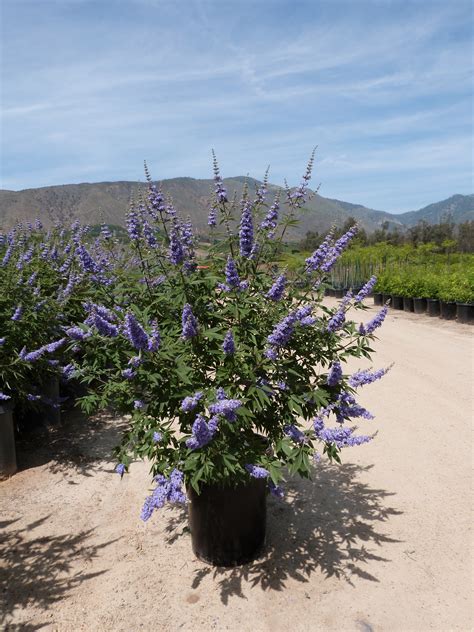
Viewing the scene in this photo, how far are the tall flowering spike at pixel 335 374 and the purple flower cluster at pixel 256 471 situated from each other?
0.68m

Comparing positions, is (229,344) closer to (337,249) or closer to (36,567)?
(337,249)

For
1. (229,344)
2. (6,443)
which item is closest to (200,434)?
(229,344)

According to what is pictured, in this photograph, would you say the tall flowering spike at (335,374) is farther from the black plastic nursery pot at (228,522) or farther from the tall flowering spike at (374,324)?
the black plastic nursery pot at (228,522)

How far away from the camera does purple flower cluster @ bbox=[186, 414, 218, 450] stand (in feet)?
8.27

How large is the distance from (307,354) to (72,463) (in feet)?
11.7

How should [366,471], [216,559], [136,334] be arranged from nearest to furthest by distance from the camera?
[136,334], [216,559], [366,471]

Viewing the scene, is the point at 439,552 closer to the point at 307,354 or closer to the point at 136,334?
the point at 307,354

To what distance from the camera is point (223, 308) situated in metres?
3.35

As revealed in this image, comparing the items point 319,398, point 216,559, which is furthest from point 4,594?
point 319,398

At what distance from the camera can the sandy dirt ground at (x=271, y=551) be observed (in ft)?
10.4

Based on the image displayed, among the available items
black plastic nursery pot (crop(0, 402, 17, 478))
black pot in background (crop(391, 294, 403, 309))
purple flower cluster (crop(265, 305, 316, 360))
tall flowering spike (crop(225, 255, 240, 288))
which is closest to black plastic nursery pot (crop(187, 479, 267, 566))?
purple flower cluster (crop(265, 305, 316, 360))

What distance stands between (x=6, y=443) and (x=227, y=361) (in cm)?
347

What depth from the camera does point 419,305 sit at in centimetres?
1639

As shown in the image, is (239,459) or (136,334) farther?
(239,459)
